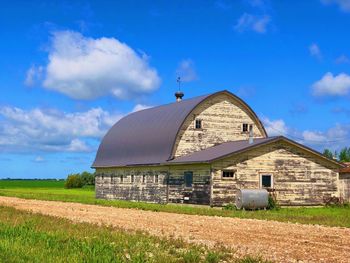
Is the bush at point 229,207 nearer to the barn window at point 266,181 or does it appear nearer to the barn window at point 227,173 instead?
the barn window at point 227,173

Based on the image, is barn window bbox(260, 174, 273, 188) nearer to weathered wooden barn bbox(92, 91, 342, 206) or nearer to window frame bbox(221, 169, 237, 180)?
weathered wooden barn bbox(92, 91, 342, 206)

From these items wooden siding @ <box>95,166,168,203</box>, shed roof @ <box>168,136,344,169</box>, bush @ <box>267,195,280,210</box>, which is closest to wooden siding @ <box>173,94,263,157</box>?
shed roof @ <box>168,136,344,169</box>

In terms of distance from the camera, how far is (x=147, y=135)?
43.5 metres

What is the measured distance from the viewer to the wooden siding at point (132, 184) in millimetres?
39500

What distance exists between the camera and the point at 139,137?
44969mm

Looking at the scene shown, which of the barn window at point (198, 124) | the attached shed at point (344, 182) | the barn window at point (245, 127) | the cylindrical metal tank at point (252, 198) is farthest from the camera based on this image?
the barn window at point (245, 127)

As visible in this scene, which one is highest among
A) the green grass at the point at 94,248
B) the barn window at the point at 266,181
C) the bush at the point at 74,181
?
the bush at the point at 74,181

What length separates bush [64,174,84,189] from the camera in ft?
311

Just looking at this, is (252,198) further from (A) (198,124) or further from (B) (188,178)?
(A) (198,124)

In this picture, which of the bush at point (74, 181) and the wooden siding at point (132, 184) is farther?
the bush at point (74, 181)

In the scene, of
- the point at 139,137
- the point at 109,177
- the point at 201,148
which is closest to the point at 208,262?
the point at 201,148

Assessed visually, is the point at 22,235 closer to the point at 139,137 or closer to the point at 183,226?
the point at 183,226

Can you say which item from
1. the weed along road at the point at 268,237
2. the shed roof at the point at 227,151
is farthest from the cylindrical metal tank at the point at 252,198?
the weed along road at the point at 268,237

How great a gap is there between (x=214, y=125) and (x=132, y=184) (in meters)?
8.40
